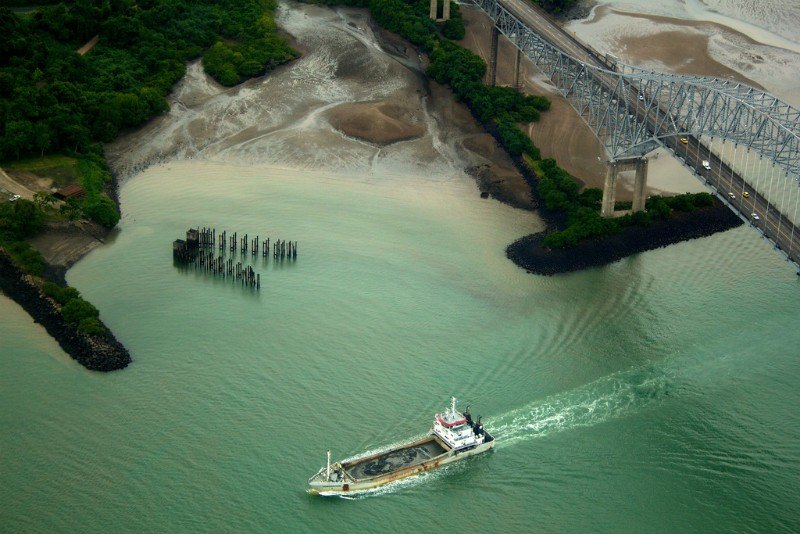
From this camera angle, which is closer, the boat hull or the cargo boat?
the boat hull

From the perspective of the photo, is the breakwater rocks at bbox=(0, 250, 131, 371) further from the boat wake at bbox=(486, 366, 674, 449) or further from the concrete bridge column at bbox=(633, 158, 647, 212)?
the concrete bridge column at bbox=(633, 158, 647, 212)

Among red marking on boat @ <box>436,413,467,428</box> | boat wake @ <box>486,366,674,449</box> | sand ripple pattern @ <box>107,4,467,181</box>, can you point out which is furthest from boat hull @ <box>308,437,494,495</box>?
sand ripple pattern @ <box>107,4,467,181</box>

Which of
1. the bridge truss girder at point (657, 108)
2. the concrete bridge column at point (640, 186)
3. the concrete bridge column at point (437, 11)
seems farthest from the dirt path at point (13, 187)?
the concrete bridge column at point (437, 11)

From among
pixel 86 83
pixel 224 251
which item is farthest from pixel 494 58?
pixel 224 251

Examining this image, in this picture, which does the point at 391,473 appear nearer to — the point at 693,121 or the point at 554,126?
the point at 693,121

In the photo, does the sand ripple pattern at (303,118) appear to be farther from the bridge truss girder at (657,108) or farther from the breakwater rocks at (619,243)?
the breakwater rocks at (619,243)

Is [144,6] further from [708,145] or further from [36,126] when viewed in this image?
[708,145]

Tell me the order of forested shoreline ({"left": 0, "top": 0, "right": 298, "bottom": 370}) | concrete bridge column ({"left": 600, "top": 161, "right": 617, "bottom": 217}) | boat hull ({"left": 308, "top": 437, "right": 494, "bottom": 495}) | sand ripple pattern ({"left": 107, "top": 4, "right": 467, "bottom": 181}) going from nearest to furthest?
boat hull ({"left": 308, "top": 437, "right": 494, "bottom": 495}), forested shoreline ({"left": 0, "top": 0, "right": 298, "bottom": 370}), concrete bridge column ({"left": 600, "top": 161, "right": 617, "bottom": 217}), sand ripple pattern ({"left": 107, "top": 4, "right": 467, "bottom": 181})
